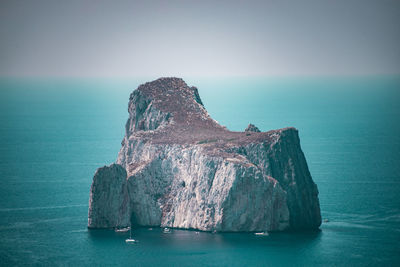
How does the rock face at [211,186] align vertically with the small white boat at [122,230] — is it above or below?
above

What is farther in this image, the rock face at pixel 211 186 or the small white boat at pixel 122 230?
the small white boat at pixel 122 230

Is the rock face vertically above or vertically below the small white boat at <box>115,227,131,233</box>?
above

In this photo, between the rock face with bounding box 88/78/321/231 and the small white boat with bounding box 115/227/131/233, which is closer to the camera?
the rock face with bounding box 88/78/321/231

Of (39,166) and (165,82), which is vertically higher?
(165,82)

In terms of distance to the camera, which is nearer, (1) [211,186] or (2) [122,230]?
(1) [211,186]

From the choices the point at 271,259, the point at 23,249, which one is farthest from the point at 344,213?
the point at 23,249

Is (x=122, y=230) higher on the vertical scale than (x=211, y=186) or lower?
lower

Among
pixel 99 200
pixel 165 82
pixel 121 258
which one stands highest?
pixel 165 82

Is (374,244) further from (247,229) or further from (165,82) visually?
(165,82)
